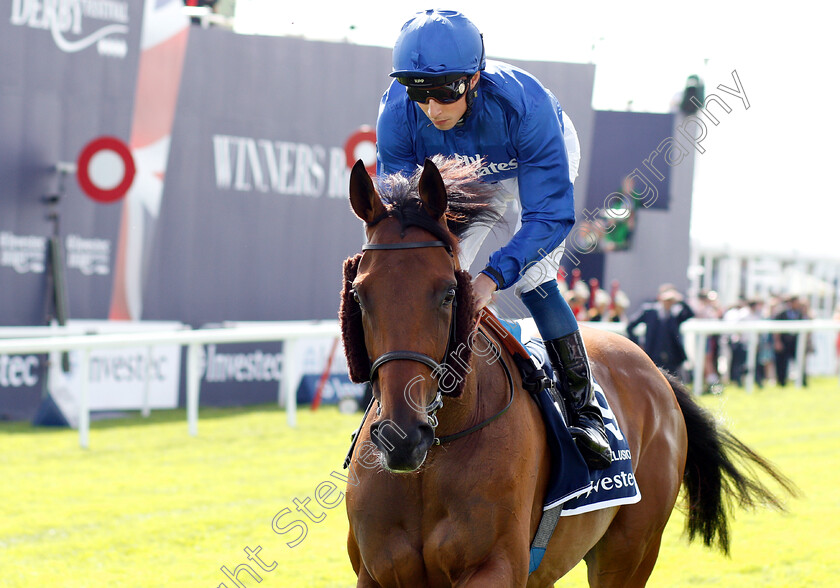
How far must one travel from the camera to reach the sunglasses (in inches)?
108

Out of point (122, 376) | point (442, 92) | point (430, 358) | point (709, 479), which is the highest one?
point (442, 92)

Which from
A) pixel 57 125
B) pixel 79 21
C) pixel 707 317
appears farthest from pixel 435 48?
pixel 707 317

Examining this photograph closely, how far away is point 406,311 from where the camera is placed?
2.32m

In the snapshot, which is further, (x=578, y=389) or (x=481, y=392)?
(x=578, y=389)

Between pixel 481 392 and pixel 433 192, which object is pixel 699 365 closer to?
pixel 481 392

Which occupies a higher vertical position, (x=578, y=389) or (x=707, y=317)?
(x=578, y=389)

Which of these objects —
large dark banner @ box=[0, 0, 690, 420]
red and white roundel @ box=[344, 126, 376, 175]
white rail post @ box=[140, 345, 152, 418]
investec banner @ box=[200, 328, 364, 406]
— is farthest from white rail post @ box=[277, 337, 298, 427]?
red and white roundel @ box=[344, 126, 376, 175]

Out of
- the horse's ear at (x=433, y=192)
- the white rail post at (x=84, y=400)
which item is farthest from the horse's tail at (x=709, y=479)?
the white rail post at (x=84, y=400)

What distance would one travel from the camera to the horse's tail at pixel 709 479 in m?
4.32

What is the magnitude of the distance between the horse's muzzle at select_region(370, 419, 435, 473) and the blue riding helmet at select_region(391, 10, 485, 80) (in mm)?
1045

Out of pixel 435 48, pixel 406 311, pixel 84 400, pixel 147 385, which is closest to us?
pixel 406 311

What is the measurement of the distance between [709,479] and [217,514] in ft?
10.2

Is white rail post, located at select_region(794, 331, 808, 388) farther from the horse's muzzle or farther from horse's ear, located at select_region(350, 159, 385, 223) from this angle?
the horse's muzzle

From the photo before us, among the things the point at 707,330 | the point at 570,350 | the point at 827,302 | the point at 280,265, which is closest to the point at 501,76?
the point at 570,350
